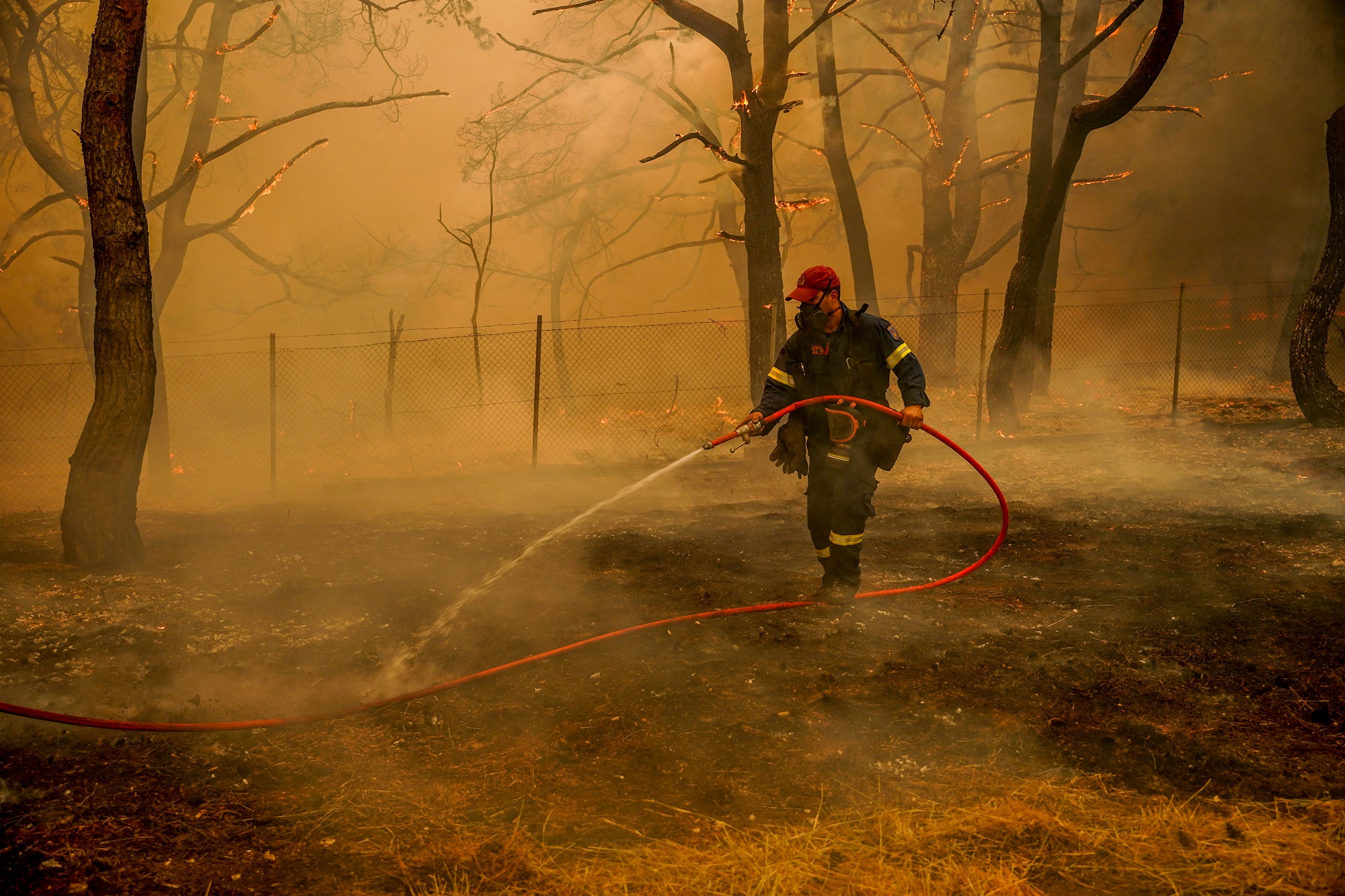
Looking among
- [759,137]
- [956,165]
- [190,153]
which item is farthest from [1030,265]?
[190,153]

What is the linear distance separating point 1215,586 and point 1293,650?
1.09m

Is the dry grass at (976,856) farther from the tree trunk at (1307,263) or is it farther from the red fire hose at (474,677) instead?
the tree trunk at (1307,263)

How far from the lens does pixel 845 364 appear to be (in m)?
5.29

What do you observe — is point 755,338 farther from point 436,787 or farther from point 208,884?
point 208,884

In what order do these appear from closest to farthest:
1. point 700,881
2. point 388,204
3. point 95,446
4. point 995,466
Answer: point 700,881 < point 95,446 < point 995,466 < point 388,204

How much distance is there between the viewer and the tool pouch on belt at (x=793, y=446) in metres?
5.40

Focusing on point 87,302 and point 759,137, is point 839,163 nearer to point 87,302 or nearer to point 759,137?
point 759,137

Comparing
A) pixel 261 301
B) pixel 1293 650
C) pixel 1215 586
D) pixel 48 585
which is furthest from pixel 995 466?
pixel 261 301

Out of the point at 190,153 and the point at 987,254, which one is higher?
the point at 190,153

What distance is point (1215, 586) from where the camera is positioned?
5570 mm

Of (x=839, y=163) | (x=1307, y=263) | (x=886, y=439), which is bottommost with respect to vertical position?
(x=886, y=439)

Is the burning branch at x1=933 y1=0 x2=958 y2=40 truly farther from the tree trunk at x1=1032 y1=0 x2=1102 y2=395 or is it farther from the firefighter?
the firefighter

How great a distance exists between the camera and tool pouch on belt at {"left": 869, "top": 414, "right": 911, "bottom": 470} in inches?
206

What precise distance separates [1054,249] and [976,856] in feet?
46.7
